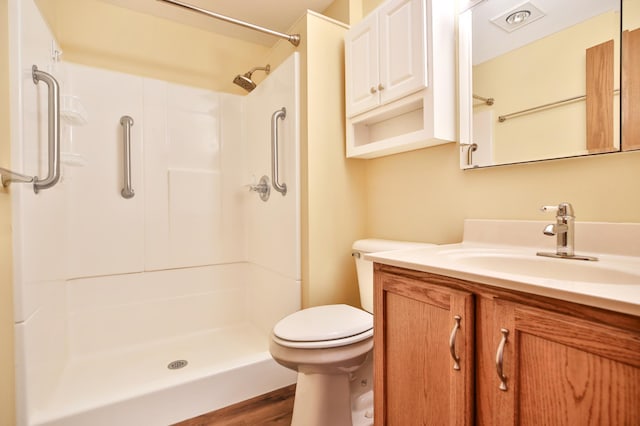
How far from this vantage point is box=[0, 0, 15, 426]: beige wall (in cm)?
113

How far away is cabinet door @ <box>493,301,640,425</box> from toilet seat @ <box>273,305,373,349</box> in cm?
60

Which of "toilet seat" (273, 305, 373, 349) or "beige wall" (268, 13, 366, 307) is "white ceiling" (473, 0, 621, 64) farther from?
"toilet seat" (273, 305, 373, 349)

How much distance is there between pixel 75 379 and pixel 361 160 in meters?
1.94

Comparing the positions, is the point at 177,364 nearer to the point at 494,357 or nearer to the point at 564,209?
the point at 494,357

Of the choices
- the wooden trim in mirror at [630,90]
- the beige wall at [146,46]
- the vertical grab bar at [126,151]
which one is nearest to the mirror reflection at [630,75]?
the wooden trim in mirror at [630,90]

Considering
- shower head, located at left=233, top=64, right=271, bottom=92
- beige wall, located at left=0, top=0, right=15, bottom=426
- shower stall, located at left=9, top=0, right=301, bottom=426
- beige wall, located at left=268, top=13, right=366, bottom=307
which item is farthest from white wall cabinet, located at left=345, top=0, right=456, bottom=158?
beige wall, located at left=0, top=0, right=15, bottom=426

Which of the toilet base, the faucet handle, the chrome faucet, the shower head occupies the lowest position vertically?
the toilet base

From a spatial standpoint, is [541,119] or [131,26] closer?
[541,119]

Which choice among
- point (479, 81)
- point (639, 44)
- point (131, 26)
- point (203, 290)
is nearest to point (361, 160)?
Result: point (479, 81)

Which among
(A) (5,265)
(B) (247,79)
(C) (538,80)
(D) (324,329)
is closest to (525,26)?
(C) (538,80)

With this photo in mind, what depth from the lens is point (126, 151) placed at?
193 centimetres

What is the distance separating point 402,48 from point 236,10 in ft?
4.29

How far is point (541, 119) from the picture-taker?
111 cm

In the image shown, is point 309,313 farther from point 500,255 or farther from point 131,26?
point 131,26
